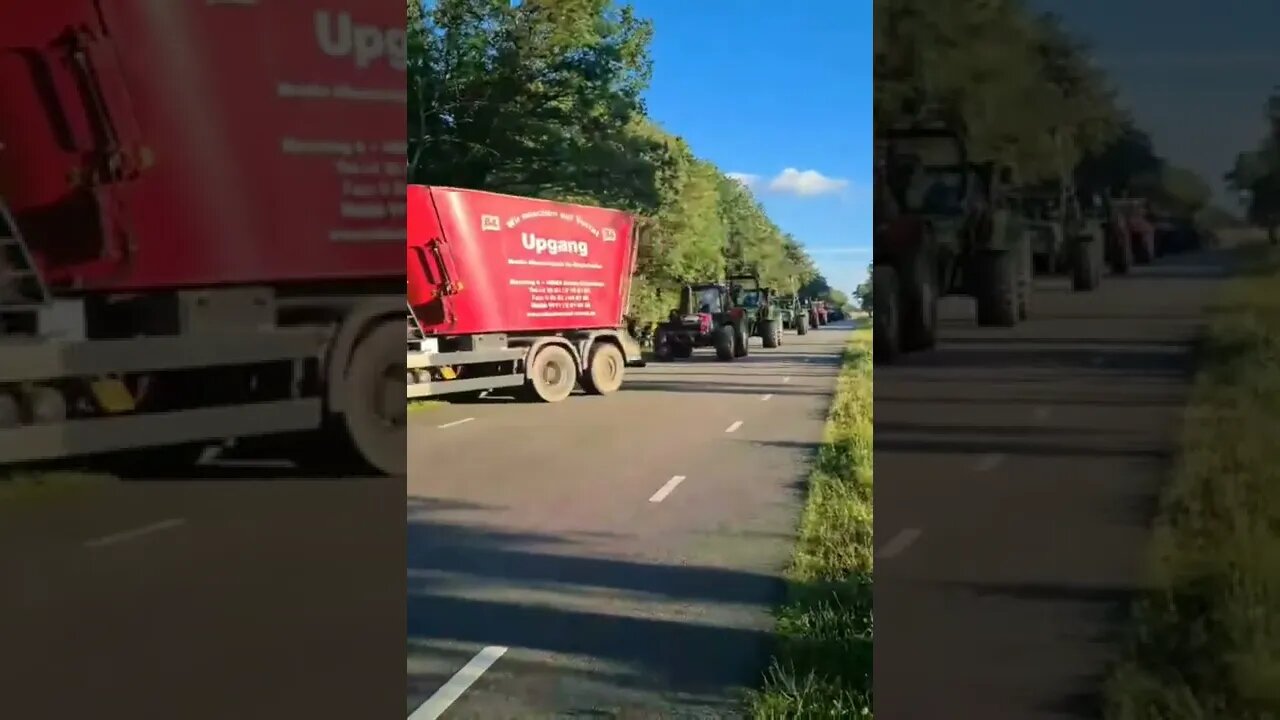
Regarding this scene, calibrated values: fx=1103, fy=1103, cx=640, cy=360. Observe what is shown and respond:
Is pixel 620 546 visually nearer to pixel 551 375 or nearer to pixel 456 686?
pixel 456 686

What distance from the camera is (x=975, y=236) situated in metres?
2.54

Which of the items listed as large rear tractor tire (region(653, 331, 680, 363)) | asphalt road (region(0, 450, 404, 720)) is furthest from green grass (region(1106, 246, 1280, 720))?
asphalt road (region(0, 450, 404, 720))

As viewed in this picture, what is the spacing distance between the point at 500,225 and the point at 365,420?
2.58ft

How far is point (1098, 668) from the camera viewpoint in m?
2.33

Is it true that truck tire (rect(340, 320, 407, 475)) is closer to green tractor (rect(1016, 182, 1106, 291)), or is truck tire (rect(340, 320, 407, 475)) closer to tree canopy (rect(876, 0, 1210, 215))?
tree canopy (rect(876, 0, 1210, 215))

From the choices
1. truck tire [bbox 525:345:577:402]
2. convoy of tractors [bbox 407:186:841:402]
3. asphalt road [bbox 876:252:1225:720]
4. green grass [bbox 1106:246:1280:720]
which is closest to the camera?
green grass [bbox 1106:246:1280:720]

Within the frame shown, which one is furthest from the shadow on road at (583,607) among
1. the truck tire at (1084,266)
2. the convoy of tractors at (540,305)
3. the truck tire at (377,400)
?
the truck tire at (1084,266)

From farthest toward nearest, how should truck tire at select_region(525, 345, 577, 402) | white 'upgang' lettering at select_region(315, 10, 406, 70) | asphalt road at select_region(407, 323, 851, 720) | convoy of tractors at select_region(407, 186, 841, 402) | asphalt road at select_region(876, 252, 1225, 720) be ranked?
truck tire at select_region(525, 345, 577, 402), convoy of tractors at select_region(407, 186, 841, 402), white 'upgang' lettering at select_region(315, 10, 406, 70), asphalt road at select_region(407, 323, 851, 720), asphalt road at select_region(876, 252, 1225, 720)

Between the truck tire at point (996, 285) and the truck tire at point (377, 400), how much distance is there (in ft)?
4.94

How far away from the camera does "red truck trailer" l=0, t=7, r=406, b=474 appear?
2932 mm

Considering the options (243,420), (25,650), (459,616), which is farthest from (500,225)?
(25,650)

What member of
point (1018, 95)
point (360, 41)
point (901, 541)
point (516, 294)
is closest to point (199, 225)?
point (360, 41)

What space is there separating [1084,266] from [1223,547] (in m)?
0.69

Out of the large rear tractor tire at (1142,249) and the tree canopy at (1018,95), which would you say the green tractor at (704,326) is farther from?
the large rear tractor tire at (1142,249)
